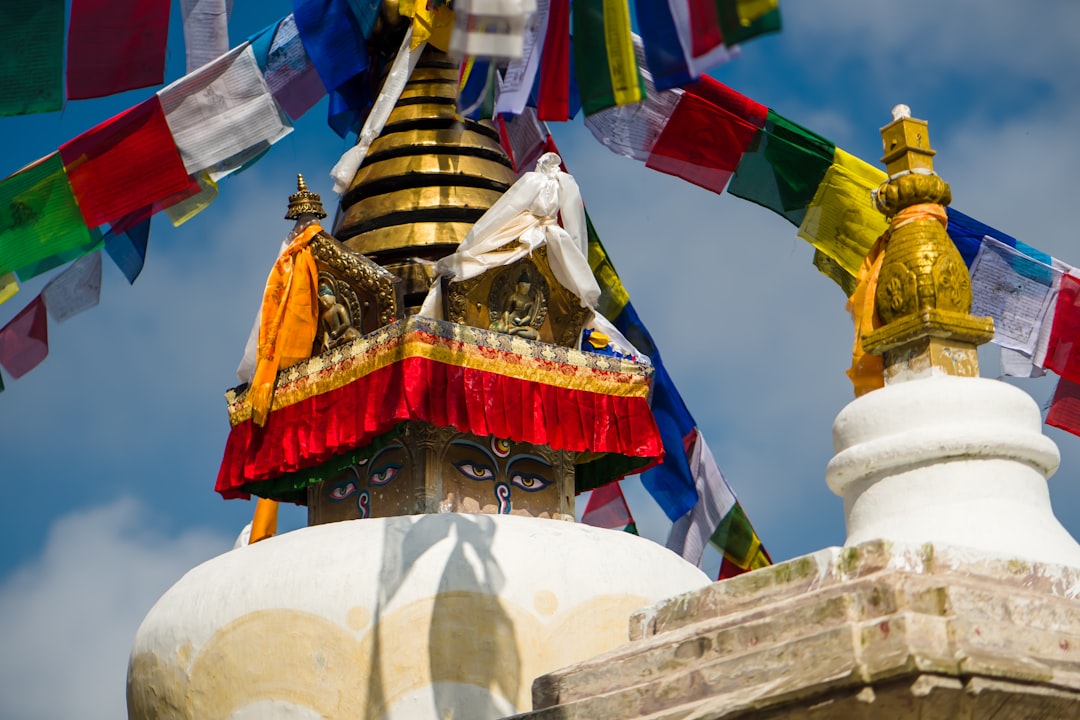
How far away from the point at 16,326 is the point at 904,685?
673 centimetres

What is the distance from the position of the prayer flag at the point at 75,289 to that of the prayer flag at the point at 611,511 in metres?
4.10

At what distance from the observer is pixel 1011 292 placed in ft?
35.3

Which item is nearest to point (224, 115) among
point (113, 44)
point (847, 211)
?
point (113, 44)

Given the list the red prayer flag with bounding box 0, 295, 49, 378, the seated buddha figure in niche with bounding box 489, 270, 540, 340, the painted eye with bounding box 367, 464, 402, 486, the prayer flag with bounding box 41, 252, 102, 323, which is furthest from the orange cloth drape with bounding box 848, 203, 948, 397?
the red prayer flag with bounding box 0, 295, 49, 378

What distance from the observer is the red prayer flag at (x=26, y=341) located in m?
10.9

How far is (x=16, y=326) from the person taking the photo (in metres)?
10.9

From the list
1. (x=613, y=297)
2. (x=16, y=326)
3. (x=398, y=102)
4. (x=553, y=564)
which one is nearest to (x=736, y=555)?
(x=613, y=297)

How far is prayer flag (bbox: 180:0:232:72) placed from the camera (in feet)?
31.9

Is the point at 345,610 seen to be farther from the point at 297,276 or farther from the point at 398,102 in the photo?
the point at 398,102

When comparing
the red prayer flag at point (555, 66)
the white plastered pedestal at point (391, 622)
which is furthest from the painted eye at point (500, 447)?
the red prayer flag at point (555, 66)

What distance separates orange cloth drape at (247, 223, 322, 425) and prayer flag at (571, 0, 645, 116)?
3.80 meters

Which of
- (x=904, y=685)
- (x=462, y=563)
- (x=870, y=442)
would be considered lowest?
(x=904, y=685)

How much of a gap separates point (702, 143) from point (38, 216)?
4.01 metres

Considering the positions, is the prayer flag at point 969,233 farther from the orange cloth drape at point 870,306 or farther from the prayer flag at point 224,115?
the prayer flag at point 224,115
